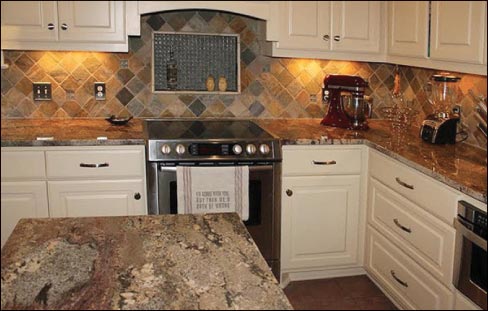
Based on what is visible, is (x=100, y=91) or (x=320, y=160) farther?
(x=100, y=91)

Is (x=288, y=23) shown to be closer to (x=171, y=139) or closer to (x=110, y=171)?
(x=171, y=139)

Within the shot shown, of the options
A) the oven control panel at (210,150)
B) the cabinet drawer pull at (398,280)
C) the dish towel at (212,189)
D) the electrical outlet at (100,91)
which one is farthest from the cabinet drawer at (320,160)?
the electrical outlet at (100,91)

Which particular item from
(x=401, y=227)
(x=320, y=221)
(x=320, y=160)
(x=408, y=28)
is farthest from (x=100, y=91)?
(x=401, y=227)

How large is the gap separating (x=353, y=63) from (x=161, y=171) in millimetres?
1383

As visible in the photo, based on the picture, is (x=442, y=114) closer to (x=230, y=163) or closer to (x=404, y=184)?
(x=404, y=184)

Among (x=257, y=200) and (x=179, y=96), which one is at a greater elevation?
(x=179, y=96)

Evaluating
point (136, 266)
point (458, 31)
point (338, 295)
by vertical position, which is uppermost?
point (458, 31)

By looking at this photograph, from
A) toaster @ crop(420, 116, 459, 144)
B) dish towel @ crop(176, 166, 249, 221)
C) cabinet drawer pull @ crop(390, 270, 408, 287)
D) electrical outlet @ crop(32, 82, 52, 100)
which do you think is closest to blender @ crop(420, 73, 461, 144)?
toaster @ crop(420, 116, 459, 144)

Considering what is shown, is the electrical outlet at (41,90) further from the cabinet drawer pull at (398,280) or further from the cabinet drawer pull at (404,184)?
the cabinet drawer pull at (398,280)

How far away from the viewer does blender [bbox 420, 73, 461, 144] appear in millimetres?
2672

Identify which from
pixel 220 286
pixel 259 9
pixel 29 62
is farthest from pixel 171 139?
pixel 220 286

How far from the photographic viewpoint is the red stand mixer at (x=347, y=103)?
119 inches

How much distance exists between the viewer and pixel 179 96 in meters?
3.25

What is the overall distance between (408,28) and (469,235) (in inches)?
49.2
